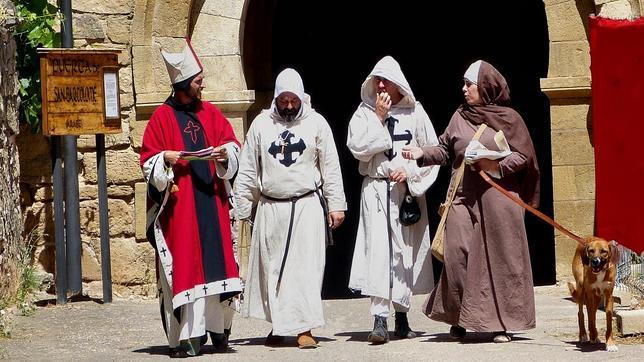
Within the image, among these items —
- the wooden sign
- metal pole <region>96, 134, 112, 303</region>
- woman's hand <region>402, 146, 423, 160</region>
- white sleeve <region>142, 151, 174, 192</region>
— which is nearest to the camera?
white sleeve <region>142, 151, 174, 192</region>

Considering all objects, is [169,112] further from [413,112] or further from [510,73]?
[510,73]

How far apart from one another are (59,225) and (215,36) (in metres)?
1.85

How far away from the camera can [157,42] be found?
11.4 meters

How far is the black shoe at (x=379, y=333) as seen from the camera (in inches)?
342

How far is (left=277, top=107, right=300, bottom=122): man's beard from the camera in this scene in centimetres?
889

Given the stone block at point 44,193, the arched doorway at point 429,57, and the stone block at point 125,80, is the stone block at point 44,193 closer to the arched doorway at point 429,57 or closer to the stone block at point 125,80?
the stone block at point 125,80

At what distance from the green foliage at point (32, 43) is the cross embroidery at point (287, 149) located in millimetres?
3040

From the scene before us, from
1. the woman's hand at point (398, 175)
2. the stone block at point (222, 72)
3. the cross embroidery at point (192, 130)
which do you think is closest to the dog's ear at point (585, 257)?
the woman's hand at point (398, 175)

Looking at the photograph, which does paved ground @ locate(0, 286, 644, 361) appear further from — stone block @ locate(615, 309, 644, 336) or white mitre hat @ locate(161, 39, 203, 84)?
white mitre hat @ locate(161, 39, 203, 84)

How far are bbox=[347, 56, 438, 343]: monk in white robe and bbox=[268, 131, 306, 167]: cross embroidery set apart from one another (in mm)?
313

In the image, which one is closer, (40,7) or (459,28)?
(40,7)

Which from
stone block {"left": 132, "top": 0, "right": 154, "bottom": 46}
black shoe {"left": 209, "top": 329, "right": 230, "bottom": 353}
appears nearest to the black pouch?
black shoe {"left": 209, "top": 329, "right": 230, "bottom": 353}

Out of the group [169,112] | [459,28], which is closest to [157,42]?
[169,112]

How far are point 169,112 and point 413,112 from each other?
151cm
